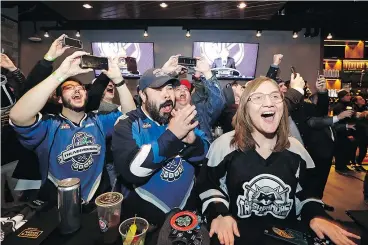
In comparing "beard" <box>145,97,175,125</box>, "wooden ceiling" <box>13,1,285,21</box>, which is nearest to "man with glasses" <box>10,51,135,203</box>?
"beard" <box>145,97,175,125</box>

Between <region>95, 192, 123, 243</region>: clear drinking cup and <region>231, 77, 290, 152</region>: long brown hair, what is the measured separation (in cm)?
76

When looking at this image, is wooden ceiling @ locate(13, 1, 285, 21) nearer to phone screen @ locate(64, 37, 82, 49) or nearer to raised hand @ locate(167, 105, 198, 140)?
phone screen @ locate(64, 37, 82, 49)

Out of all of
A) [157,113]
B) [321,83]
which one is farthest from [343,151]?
[157,113]

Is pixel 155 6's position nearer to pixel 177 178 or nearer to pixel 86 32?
pixel 86 32

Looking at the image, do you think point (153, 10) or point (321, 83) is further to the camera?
point (153, 10)

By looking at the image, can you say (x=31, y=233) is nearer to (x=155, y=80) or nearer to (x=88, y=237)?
(x=88, y=237)

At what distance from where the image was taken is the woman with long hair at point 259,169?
1.35m

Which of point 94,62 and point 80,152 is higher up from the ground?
point 94,62

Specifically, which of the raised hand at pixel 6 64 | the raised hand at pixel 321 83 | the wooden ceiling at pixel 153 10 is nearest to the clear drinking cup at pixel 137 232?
the raised hand at pixel 6 64

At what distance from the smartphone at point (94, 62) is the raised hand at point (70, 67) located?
28 millimetres

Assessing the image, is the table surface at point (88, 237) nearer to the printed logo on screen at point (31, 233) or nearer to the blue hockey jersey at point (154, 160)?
the printed logo on screen at point (31, 233)

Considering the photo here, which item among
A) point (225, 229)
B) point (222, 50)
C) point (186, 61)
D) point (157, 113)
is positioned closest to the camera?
point (225, 229)

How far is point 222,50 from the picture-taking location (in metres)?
6.19

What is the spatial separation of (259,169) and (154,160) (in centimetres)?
60
